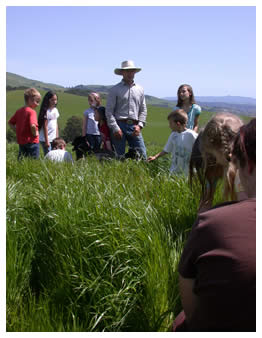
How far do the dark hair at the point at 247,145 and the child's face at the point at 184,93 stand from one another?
4.41 meters

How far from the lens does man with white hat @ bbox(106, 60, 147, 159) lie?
6.27 meters

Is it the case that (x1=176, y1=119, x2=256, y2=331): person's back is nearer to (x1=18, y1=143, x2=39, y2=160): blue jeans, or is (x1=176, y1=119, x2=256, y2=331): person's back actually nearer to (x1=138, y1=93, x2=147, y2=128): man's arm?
(x1=138, y1=93, x2=147, y2=128): man's arm

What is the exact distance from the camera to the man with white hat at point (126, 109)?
6273 mm

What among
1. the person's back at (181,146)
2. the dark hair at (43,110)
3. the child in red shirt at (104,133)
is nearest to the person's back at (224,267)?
the person's back at (181,146)

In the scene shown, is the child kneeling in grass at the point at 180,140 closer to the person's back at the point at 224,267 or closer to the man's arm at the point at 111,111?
the man's arm at the point at 111,111

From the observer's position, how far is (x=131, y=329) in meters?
2.36

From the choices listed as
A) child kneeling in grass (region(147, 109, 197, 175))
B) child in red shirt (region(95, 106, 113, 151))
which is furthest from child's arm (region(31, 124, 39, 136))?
child kneeling in grass (region(147, 109, 197, 175))

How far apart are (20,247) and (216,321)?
1.71m

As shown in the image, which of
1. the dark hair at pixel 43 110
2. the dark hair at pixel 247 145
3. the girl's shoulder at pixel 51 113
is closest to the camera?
the dark hair at pixel 247 145

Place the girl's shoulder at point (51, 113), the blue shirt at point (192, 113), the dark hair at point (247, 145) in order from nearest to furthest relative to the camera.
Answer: the dark hair at point (247, 145), the blue shirt at point (192, 113), the girl's shoulder at point (51, 113)

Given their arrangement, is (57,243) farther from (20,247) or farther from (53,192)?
(53,192)

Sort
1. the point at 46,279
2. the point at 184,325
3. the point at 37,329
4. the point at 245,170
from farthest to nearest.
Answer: the point at 46,279 → the point at 37,329 → the point at 184,325 → the point at 245,170

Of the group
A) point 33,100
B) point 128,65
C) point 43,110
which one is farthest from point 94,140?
point 128,65

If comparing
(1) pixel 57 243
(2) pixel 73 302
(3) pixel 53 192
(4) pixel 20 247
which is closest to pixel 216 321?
(2) pixel 73 302
